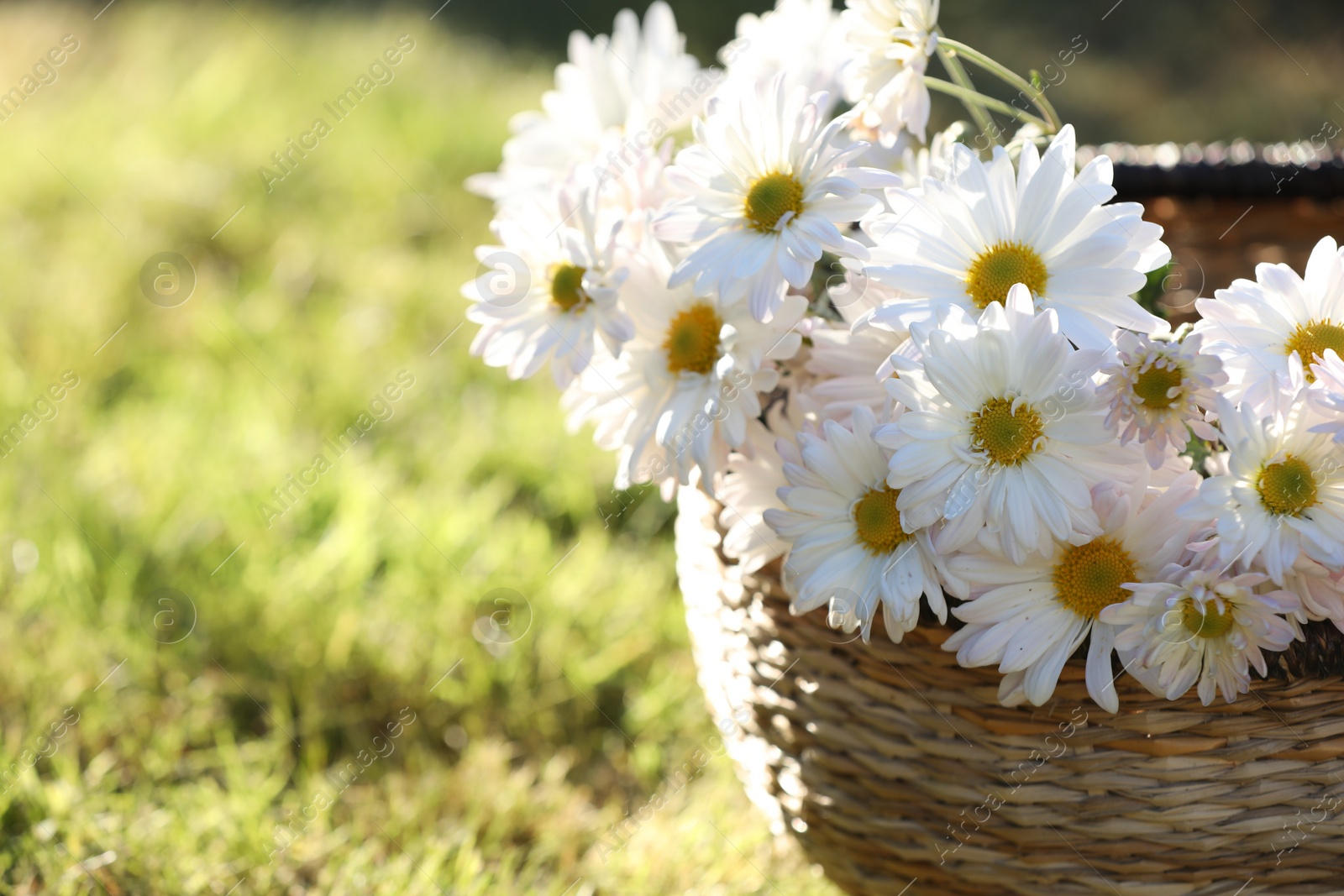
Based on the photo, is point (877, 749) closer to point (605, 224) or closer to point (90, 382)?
point (605, 224)

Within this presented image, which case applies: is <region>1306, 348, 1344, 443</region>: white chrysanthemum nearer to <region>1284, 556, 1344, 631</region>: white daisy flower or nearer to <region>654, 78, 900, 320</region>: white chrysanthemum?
<region>1284, 556, 1344, 631</region>: white daisy flower

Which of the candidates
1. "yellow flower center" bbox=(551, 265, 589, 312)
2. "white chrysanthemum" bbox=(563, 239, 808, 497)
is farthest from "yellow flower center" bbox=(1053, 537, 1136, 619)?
"yellow flower center" bbox=(551, 265, 589, 312)

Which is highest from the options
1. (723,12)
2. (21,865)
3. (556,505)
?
(21,865)

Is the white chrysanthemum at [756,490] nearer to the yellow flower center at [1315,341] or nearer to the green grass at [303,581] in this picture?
the yellow flower center at [1315,341]

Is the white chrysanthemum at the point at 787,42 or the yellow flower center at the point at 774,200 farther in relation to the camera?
the white chrysanthemum at the point at 787,42

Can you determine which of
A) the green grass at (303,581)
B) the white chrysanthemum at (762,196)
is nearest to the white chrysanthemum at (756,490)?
the white chrysanthemum at (762,196)

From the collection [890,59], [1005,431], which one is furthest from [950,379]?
Answer: [890,59]

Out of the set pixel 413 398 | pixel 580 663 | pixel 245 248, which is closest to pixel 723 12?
pixel 245 248
